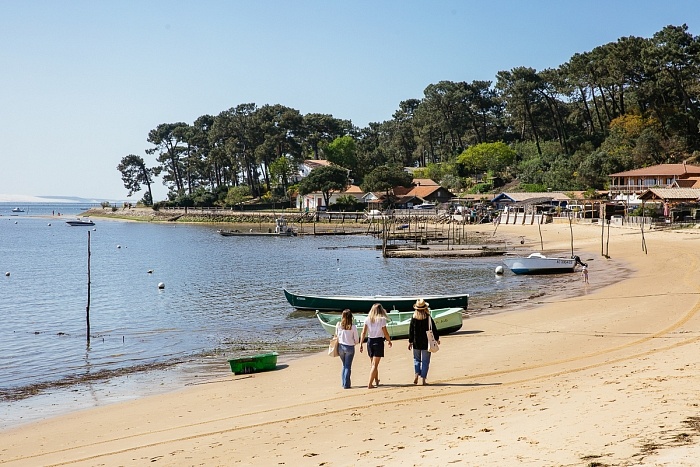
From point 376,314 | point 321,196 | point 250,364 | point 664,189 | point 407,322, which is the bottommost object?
point 250,364

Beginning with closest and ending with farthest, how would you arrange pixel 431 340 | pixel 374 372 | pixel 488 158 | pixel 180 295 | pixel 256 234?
pixel 431 340 → pixel 374 372 → pixel 180 295 → pixel 256 234 → pixel 488 158

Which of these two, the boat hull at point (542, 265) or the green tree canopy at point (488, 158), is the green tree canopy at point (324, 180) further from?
the boat hull at point (542, 265)

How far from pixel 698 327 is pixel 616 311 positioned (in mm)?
6009

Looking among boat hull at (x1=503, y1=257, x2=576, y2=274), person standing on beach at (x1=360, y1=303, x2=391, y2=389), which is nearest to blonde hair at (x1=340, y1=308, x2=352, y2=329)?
person standing on beach at (x1=360, y1=303, x2=391, y2=389)

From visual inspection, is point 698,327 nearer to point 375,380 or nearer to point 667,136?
point 375,380

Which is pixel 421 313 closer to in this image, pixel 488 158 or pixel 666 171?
pixel 666 171

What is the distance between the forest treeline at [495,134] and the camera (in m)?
96.5

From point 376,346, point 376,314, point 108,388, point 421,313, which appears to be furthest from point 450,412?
point 108,388

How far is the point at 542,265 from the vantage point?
1874 inches

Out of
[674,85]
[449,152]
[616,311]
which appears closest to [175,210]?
[449,152]

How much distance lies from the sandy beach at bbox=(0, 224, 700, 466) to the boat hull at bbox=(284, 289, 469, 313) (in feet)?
15.8

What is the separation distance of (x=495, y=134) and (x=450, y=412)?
136 metres

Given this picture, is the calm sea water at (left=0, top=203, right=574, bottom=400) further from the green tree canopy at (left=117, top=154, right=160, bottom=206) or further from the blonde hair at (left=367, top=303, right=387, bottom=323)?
the green tree canopy at (left=117, top=154, right=160, bottom=206)

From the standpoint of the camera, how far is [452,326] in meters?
25.4
